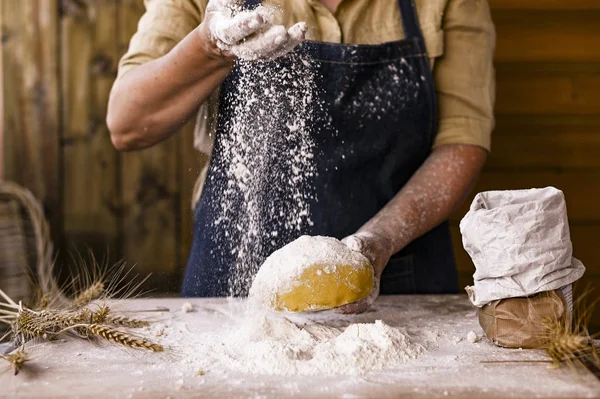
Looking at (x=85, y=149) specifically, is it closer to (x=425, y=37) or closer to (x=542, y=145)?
(x=425, y=37)

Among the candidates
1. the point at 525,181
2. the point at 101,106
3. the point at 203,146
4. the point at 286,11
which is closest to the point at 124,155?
the point at 101,106

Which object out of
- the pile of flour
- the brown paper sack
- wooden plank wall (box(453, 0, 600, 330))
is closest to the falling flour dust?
the pile of flour

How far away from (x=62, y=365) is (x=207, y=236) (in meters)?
0.57

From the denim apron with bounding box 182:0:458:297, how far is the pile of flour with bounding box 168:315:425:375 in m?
0.37

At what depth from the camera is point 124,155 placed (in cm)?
248

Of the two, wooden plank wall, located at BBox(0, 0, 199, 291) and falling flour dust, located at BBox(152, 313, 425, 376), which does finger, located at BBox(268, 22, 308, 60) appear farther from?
wooden plank wall, located at BBox(0, 0, 199, 291)

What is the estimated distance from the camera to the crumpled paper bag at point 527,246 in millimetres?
996

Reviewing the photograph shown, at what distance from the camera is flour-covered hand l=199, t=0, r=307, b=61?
1.06 m

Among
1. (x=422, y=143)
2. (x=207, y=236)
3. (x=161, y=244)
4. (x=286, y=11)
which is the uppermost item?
(x=286, y=11)

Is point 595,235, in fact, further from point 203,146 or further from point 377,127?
point 203,146

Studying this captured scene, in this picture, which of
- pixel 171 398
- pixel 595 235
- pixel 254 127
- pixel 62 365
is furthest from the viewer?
pixel 595 235

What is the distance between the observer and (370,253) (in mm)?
1233

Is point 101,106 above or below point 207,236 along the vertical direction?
above

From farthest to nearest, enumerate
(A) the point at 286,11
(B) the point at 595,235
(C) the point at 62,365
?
(B) the point at 595,235 → (A) the point at 286,11 → (C) the point at 62,365
